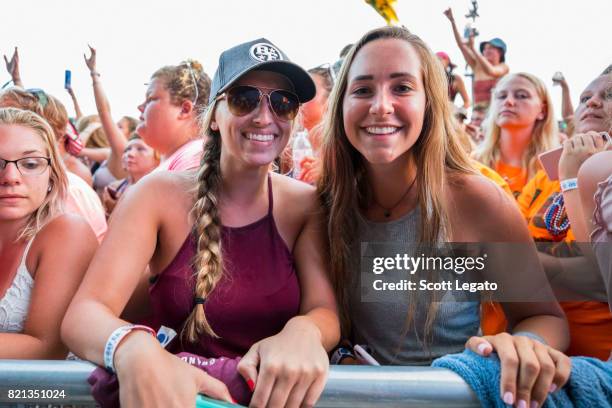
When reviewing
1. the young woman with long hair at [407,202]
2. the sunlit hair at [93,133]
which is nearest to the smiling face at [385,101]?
A: the young woman with long hair at [407,202]

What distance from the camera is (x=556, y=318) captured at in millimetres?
1745

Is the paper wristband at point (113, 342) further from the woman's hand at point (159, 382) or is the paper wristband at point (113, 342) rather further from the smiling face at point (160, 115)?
the smiling face at point (160, 115)

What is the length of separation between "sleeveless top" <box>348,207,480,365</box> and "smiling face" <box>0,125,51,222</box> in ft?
3.25

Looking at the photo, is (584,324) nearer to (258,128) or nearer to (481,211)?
(481,211)

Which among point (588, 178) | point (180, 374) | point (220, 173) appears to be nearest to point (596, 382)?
point (588, 178)

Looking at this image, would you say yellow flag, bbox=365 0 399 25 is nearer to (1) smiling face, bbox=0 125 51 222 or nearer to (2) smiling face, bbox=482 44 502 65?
(1) smiling face, bbox=0 125 51 222

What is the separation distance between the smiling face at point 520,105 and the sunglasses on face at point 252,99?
253 centimetres

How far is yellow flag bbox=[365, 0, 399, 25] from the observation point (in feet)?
10.8

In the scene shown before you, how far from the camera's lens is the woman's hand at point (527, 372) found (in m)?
1.20

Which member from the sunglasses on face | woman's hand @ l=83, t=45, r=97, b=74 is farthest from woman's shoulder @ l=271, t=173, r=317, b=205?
woman's hand @ l=83, t=45, r=97, b=74

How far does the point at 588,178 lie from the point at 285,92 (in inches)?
35.1

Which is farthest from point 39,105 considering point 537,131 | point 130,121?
point 130,121

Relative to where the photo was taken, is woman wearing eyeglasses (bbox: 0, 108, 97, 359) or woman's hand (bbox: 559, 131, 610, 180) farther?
woman's hand (bbox: 559, 131, 610, 180)

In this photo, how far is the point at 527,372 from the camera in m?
1.22
